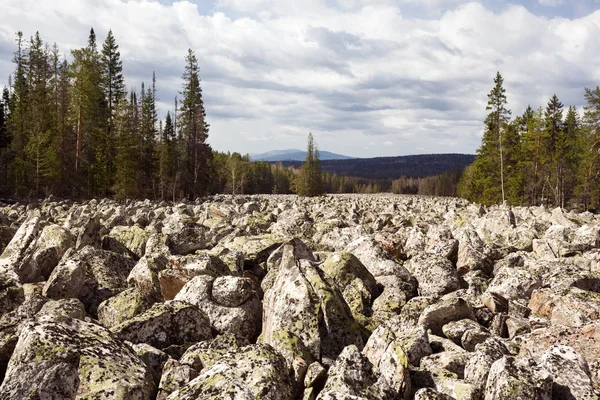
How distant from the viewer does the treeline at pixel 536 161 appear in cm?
5400

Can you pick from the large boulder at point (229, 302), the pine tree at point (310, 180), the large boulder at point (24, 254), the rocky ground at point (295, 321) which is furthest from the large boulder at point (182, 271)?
the pine tree at point (310, 180)

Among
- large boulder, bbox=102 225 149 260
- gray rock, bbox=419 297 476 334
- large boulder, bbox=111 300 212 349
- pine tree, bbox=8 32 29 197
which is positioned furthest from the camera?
pine tree, bbox=8 32 29 197

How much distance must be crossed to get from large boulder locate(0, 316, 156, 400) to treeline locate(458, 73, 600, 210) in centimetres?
5569

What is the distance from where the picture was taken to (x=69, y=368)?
164 inches

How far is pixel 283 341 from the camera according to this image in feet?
17.2

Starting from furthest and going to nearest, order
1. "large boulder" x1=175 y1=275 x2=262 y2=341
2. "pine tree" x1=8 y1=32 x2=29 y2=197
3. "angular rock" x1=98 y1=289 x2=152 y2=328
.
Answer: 1. "pine tree" x1=8 y1=32 x2=29 y2=197
2. "angular rock" x1=98 y1=289 x2=152 y2=328
3. "large boulder" x1=175 y1=275 x2=262 y2=341

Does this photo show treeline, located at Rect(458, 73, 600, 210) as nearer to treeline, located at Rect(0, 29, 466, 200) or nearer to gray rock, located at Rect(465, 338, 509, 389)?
treeline, located at Rect(0, 29, 466, 200)

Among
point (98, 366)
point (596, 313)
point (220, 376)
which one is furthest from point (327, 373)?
point (596, 313)

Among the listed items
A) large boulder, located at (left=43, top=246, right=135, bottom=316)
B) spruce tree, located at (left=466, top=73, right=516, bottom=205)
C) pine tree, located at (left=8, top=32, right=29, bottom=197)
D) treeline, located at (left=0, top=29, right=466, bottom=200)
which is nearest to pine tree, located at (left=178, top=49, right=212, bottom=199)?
treeline, located at (left=0, top=29, right=466, bottom=200)

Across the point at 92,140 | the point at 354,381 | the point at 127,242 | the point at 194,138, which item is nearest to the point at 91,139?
the point at 92,140

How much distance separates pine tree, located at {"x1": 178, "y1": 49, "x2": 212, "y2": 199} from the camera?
6384 cm

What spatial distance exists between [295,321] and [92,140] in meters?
56.8

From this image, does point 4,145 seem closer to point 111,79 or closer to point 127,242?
point 111,79

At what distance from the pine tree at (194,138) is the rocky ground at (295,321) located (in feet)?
175
